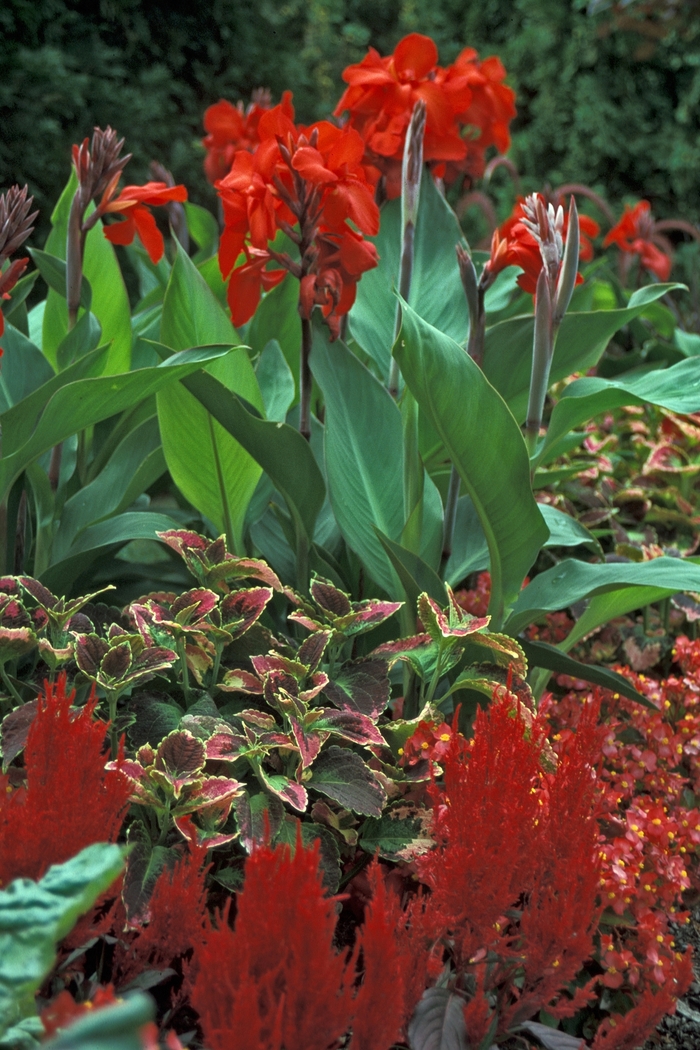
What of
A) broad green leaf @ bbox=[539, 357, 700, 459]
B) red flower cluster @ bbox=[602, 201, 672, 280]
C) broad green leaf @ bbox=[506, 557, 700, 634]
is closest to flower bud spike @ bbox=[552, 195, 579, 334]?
broad green leaf @ bbox=[539, 357, 700, 459]

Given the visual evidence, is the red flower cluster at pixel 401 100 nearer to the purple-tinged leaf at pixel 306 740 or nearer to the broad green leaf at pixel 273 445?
the broad green leaf at pixel 273 445

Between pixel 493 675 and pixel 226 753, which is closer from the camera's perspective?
pixel 226 753

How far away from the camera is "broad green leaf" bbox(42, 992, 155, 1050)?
0.43 meters

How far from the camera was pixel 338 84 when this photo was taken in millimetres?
5996

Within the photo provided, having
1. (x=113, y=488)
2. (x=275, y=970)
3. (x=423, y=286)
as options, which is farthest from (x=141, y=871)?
(x=423, y=286)

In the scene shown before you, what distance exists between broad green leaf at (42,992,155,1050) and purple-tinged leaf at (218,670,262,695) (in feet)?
2.54

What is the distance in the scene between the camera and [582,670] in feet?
4.90

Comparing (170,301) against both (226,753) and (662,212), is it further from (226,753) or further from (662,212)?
(662,212)

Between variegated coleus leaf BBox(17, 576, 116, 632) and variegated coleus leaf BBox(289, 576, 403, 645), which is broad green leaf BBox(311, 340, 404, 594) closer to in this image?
variegated coleus leaf BBox(289, 576, 403, 645)

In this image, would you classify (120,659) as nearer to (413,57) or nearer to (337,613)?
(337,613)

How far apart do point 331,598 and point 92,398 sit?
0.46 metres

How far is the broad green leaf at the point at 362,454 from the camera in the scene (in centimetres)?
157

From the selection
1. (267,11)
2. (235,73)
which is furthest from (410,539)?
(267,11)

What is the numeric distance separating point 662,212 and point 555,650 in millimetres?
4933
